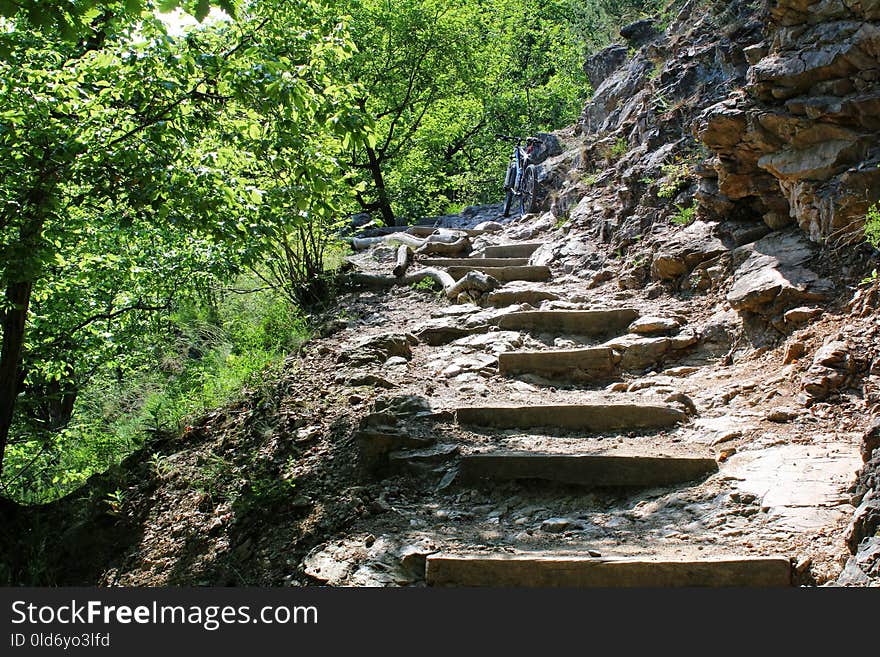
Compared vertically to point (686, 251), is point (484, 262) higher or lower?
higher

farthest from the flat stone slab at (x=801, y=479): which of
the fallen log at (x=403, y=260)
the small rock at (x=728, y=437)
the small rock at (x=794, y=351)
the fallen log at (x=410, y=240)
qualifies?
the fallen log at (x=410, y=240)

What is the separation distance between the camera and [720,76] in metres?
9.23

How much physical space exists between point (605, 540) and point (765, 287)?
3090mm

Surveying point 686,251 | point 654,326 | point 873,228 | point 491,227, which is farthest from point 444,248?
point 873,228

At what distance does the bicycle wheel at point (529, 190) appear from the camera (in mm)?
13859

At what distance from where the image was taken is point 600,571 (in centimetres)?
329

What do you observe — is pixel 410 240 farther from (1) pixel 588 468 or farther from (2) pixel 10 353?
(1) pixel 588 468

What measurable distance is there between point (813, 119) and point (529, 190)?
8.28 meters

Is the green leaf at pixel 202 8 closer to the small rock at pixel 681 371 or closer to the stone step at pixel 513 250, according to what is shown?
the small rock at pixel 681 371

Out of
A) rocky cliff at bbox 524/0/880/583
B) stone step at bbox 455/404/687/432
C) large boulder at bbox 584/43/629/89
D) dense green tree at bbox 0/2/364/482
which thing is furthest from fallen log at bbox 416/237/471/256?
stone step at bbox 455/404/687/432

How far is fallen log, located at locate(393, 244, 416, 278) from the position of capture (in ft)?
33.3

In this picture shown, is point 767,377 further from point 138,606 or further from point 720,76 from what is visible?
point 720,76

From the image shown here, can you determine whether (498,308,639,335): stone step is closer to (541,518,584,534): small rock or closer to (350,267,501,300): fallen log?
(350,267,501,300): fallen log

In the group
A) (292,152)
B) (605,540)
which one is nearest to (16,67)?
(292,152)
